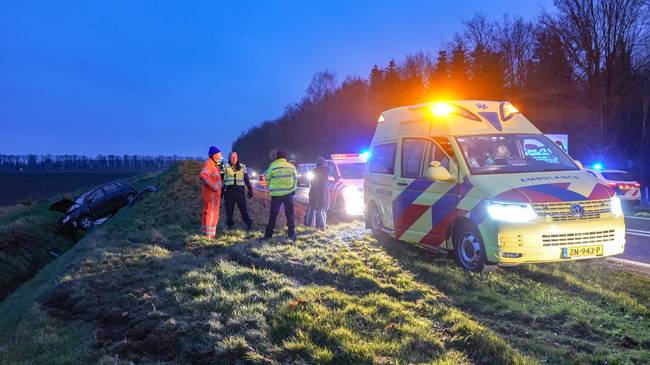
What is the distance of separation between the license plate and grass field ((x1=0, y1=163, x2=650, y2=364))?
422mm

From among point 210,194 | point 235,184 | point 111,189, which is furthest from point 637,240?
point 111,189

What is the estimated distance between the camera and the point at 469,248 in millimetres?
6715

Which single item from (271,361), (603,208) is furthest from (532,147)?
(271,361)

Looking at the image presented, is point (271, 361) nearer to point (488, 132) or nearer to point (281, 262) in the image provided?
point (281, 262)

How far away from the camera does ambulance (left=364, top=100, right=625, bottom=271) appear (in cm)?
596

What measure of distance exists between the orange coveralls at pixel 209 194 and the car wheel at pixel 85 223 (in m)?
9.76

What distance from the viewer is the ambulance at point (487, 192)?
596 centimetres

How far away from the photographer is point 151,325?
519 cm

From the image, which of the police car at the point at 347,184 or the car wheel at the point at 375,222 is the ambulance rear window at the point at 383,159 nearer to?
the car wheel at the point at 375,222

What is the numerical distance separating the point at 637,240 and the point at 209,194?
8.91m

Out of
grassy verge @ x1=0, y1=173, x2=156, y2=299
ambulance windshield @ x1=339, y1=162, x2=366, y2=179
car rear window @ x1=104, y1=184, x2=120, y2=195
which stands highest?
ambulance windshield @ x1=339, y1=162, x2=366, y2=179

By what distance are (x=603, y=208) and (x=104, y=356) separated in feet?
19.4

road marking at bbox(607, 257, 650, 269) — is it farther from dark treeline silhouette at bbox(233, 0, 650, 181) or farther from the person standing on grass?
dark treeline silhouette at bbox(233, 0, 650, 181)

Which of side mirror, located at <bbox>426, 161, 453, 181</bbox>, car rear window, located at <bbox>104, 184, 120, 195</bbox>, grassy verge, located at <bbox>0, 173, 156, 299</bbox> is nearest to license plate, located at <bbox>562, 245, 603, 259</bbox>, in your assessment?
side mirror, located at <bbox>426, 161, 453, 181</bbox>
